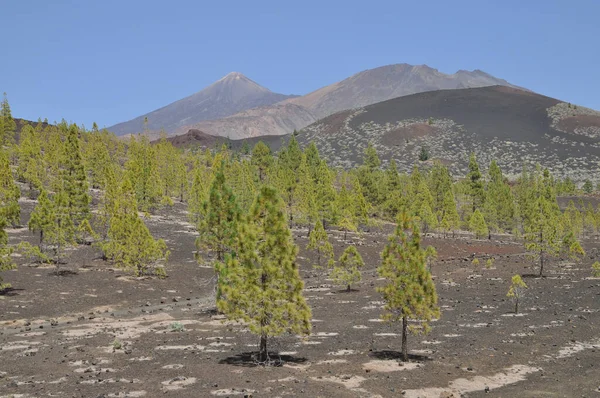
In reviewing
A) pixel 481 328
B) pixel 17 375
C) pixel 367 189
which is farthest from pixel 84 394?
pixel 367 189

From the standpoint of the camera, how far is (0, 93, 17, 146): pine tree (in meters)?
127

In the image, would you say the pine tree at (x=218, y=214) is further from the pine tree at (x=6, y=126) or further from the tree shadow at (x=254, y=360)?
the pine tree at (x=6, y=126)

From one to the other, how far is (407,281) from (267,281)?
6.78m

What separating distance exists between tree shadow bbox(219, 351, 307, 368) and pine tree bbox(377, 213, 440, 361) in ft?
16.9

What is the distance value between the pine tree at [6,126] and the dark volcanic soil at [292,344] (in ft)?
295

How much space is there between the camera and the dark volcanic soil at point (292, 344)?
788 inches

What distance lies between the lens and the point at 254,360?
2392cm

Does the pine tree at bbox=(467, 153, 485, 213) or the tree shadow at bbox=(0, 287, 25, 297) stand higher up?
the pine tree at bbox=(467, 153, 485, 213)

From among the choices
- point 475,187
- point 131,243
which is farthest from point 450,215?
point 131,243

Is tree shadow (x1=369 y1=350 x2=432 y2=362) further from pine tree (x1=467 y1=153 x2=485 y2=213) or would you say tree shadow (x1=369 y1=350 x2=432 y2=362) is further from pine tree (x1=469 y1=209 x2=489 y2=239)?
pine tree (x1=467 y1=153 x2=485 y2=213)

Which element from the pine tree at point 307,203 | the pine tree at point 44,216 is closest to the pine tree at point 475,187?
the pine tree at point 307,203

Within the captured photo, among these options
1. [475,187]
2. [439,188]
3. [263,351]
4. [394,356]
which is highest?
[475,187]

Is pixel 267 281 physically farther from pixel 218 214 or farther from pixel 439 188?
pixel 439 188

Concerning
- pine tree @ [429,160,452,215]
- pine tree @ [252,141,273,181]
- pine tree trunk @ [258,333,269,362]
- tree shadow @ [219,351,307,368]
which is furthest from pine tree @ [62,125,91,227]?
pine tree @ [429,160,452,215]
